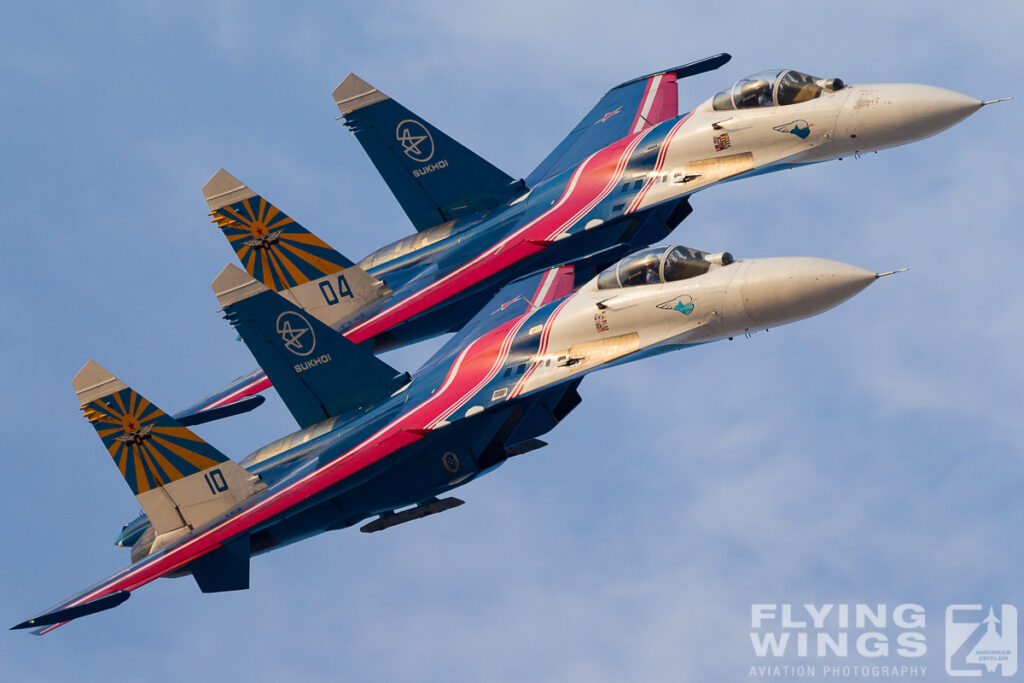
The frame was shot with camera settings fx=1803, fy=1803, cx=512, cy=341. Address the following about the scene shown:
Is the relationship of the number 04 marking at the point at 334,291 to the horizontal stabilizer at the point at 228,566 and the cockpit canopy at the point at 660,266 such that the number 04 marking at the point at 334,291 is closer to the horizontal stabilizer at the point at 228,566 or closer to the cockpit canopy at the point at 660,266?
the horizontal stabilizer at the point at 228,566

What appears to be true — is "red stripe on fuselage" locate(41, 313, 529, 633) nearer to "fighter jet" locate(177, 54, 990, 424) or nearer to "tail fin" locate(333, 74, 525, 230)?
"fighter jet" locate(177, 54, 990, 424)

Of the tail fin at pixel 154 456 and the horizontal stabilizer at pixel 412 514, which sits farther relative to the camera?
the horizontal stabilizer at pixel 412 514

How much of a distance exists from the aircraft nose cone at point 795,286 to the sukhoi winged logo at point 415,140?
1375 centimetres

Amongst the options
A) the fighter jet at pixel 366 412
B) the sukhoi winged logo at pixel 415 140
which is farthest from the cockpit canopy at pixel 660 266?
the sukhoi winged logo at pixel 415 140

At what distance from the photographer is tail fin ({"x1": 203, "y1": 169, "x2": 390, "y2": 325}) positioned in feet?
157

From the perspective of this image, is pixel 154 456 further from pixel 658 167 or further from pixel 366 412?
pixel 658 167

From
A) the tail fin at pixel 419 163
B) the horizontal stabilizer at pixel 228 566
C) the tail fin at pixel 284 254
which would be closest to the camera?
the horizontal stabilizer at pixel 228 566

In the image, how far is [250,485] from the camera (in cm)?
4200

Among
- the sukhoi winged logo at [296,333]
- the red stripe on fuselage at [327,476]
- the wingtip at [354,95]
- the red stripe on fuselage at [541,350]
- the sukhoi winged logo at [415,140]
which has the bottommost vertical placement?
the red stripe on fuselage at [327,476]

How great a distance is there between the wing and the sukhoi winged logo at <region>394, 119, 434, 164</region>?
3.07 metres

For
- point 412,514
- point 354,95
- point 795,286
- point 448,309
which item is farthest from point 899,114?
point 412,514

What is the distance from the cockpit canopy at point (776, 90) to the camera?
46.7m

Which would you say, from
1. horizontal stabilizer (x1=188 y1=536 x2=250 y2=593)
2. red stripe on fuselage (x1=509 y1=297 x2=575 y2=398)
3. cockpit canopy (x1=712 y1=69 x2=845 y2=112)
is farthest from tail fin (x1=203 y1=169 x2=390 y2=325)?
cockpit canopy (x1=712 y1=69 x2=845 y2=112)

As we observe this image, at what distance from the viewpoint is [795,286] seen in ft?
126
